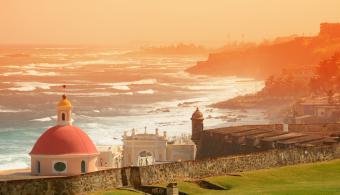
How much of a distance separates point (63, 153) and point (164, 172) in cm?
1409

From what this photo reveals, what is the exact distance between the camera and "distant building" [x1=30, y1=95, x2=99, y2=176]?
55625 millimetres

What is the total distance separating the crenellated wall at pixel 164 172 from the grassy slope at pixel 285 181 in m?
0.57

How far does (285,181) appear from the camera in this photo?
150ft

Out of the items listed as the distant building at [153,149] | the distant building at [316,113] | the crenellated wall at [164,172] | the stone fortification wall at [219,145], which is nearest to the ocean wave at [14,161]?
the distant building at [153,149]

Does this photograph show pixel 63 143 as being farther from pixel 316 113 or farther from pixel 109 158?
pixel 316 113

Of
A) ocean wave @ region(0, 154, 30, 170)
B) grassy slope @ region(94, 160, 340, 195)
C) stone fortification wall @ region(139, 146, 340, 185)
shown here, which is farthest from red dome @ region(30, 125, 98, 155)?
ocean wave @ region(0, 154, 30, 170)

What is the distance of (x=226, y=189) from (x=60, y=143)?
1545 cm

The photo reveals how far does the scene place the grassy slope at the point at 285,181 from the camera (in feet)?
132

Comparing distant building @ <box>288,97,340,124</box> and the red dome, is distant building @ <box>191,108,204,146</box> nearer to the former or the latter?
the red dome

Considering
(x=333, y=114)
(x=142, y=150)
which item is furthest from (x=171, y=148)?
(x=333, y=114)

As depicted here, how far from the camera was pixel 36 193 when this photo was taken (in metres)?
37.4

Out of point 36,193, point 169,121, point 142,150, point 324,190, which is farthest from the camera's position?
point 169,121

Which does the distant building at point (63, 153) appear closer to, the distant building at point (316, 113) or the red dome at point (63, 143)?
the red dome at point (63, 143)

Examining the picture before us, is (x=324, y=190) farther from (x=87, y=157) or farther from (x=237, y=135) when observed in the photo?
(x=237, y=135)
